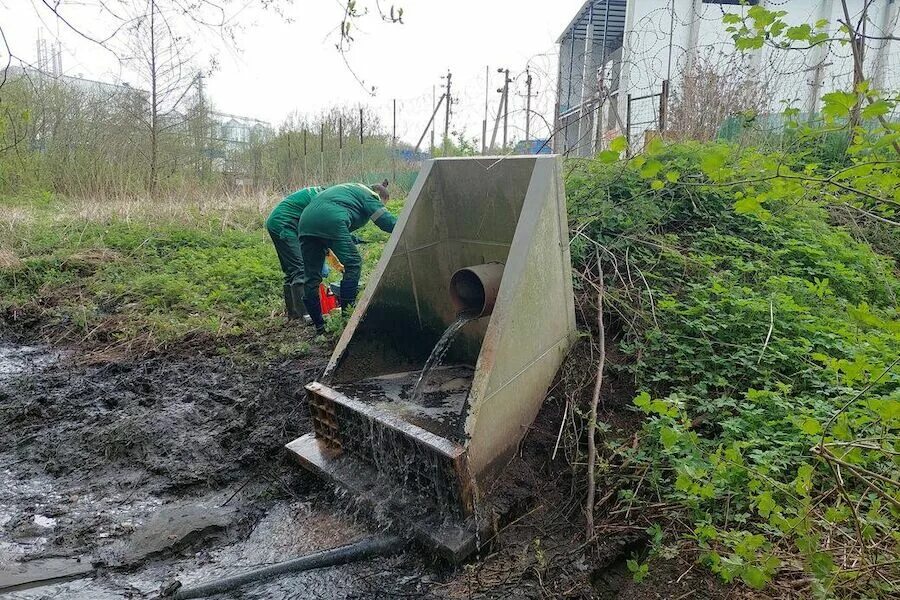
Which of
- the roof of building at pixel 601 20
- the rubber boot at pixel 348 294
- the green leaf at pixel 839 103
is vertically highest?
the roof of building at pixel 601 20

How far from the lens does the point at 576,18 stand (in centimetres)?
1970

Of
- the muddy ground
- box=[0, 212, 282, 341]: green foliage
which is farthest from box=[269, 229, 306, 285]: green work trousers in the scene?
the muddy ground

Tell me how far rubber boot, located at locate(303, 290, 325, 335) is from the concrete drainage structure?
5.56ft

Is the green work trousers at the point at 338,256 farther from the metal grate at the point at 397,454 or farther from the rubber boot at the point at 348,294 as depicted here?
the metal grate at the point at 397,454

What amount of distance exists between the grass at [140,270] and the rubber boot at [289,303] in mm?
191

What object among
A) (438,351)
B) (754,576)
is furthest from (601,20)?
(754,576)

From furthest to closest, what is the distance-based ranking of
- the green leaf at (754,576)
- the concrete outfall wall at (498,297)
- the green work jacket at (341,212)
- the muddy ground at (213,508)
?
the green work jacket at (341,212)
the concrete outfall wall at (498,297)
the muddy ground at (213,508)
the green leaf at (754,576)

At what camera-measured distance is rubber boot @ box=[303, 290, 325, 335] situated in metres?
5.89

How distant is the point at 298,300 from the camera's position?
6484 millimetres

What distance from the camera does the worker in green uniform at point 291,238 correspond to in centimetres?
636

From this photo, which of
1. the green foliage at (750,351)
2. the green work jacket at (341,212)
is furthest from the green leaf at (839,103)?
the green work jacket at (341,212)

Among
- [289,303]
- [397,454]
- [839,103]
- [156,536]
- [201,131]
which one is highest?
[201,131]

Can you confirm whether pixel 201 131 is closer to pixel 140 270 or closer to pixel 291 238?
pixel 140 270

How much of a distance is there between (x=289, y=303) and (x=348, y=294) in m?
1.15
